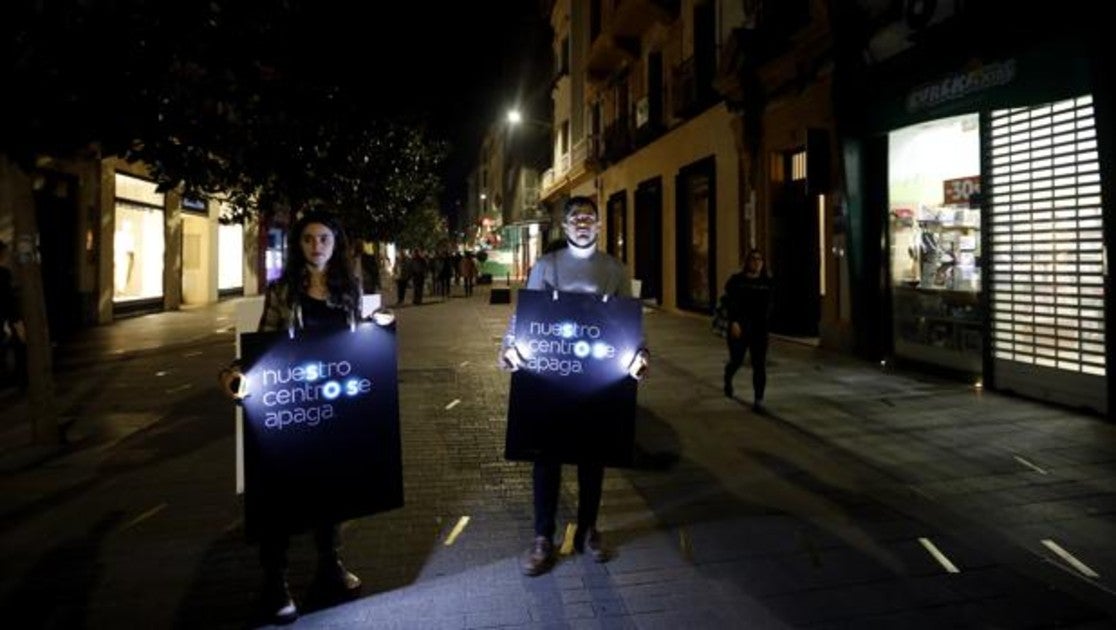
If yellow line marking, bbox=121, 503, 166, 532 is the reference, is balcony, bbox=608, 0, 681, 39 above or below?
above

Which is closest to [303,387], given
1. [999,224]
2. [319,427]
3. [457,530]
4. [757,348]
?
[319,427]

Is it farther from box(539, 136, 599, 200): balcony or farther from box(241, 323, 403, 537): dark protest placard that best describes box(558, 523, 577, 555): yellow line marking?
box(539, 136, 599, 200): balcony

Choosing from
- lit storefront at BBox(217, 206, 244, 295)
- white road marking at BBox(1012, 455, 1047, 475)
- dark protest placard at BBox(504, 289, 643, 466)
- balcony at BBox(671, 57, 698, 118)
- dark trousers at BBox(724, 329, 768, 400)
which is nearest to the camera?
dark protest placard at BBox(504, 289, 643, 466)

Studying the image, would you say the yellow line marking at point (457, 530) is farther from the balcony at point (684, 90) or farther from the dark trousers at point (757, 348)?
the balcony at point (684, 90)

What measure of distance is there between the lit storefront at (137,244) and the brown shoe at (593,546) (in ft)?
57.2

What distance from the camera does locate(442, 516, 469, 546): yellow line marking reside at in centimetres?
478

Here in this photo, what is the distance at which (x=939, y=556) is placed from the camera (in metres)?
4.50

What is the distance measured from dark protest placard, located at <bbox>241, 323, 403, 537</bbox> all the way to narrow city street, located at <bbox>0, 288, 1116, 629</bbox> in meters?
0.50

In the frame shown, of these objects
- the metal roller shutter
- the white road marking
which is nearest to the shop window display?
the metal roller shutter

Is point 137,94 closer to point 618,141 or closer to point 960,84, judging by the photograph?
point 960,84

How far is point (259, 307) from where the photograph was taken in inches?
173

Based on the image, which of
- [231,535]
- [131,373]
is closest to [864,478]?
[231,535]

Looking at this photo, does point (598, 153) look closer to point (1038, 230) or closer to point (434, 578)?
point (1038, 230)

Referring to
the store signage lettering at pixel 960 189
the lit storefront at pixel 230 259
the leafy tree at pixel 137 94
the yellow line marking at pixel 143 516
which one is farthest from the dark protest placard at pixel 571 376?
the lit storefront at pixel 230 259
